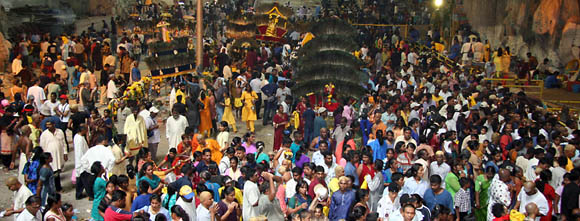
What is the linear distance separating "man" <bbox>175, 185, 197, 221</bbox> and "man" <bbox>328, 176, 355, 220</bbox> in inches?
67.0

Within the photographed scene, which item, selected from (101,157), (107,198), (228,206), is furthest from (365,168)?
(101,157)

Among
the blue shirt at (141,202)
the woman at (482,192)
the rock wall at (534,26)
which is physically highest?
the rock wall at (534,26)

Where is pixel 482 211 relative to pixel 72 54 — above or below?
below

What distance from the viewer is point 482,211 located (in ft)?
30.3

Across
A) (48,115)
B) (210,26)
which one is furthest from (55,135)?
(210,26)

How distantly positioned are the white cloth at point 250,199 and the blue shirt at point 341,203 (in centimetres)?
94

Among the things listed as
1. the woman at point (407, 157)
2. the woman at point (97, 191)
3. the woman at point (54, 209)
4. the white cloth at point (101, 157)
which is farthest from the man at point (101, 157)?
the woman at point (407, 157)

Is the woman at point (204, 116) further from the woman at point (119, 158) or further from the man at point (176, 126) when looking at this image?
the woman at point (119, 158)

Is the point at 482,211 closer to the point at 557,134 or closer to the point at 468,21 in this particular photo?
the point at 557,134

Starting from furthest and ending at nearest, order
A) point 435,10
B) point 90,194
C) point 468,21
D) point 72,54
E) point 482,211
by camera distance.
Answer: point 435,10, point 468,21, point 72,54, point 90,194, point 482,211

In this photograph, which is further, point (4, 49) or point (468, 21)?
point (468, 21)

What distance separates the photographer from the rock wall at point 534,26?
21.8 m

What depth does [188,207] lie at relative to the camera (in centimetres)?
765

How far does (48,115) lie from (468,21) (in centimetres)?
2159
